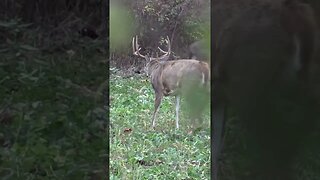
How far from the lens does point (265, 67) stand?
43.6 inches

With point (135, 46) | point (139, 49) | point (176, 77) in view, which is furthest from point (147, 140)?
point (135, 46)

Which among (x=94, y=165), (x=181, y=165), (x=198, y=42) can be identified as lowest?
(x=181, y=165)

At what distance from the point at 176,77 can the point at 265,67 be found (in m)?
1.19

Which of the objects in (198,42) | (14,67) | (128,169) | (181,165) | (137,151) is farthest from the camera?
(137,151)

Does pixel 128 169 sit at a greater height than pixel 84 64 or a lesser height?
lesser

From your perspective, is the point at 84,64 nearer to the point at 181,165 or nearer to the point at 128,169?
the point at 128,169

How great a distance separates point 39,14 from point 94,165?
0.31 metres

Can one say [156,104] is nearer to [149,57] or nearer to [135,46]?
[149,57]

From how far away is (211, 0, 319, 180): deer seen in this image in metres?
1.10

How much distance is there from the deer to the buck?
13cm

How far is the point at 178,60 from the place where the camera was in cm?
197

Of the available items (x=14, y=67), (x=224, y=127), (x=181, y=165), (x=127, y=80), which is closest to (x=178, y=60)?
(x=127, y=80)

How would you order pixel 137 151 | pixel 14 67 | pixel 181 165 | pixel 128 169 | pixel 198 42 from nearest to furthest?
1. pixel 14 67
2. pixel 198 42
3. pixel 128 169
4. pixel 181 165
5. pixel 137 151

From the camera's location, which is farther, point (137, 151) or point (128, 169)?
point (137, 151)
